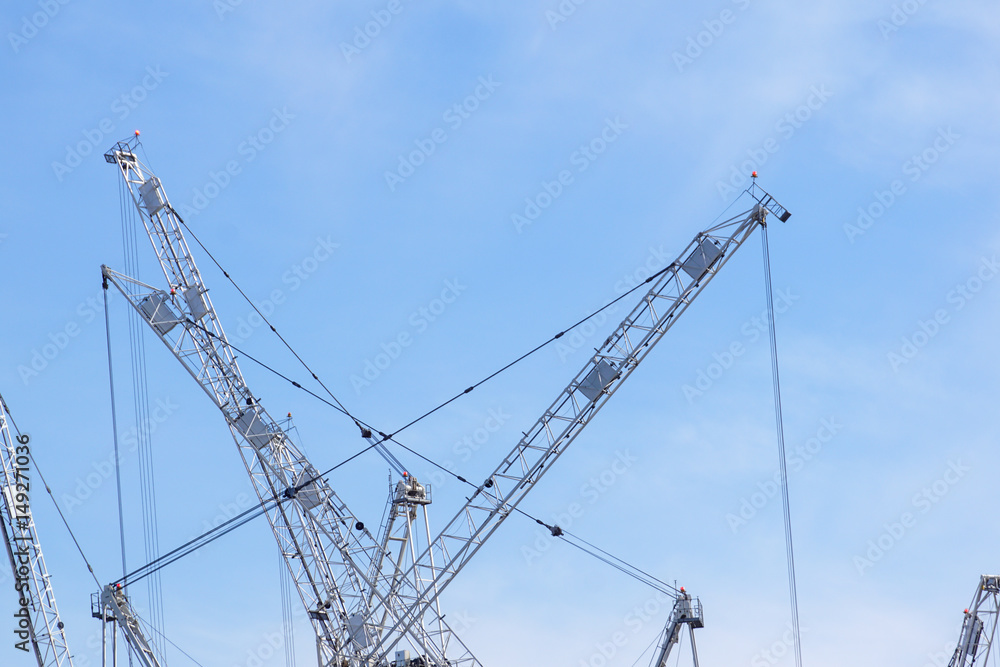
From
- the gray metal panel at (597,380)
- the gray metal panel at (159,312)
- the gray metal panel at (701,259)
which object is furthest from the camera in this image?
the gray metal panel at (159,312)

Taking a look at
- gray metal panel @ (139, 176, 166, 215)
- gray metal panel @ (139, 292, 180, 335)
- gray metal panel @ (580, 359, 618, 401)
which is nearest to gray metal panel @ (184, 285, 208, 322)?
gray metal panel @ (139, 292, 180, 335)

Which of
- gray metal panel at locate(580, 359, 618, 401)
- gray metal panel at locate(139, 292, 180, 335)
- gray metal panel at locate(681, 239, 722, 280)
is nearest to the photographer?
gray metal panel at locate(580, 359, 618, 401)

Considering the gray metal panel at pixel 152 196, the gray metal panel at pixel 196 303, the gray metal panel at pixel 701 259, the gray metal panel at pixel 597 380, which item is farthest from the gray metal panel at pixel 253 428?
the gray metal panel at pixel 701 259

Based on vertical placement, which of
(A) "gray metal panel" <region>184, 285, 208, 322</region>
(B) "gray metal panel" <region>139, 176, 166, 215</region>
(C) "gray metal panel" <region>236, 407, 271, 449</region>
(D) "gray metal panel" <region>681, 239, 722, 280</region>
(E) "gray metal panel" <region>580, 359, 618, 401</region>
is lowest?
(C) "gray metal panel" <region>236, 407, 271, 449</region>

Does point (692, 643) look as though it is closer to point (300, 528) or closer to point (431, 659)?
point (431, 659)

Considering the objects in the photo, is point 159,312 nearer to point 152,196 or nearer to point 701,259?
point 152,196

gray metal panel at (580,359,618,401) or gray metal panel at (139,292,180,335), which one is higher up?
gray metal panel at (580,359,618,401)

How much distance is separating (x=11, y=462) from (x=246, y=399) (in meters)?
17.3

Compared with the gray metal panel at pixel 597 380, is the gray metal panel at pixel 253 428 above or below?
below

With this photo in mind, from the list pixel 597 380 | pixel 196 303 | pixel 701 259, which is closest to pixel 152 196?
pixel 196 303

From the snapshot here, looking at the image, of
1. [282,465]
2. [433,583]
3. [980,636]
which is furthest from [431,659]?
[980,636]

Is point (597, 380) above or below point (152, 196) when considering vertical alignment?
above

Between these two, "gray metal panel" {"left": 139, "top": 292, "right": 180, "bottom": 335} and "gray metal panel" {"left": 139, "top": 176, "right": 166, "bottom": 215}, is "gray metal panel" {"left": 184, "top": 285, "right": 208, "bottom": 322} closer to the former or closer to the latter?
"gray metal panel" {"left": 139, "top": 292, "right": 180, "bottom": 335}

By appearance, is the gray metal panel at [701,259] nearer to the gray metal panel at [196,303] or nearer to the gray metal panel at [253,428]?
the gray metal panel at [253,428]
